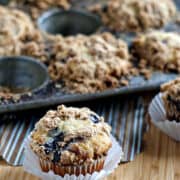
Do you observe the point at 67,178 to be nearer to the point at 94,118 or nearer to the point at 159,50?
Answer: the point at 94,118

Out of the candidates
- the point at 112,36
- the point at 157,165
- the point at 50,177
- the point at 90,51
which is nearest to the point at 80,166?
the point at 50,177

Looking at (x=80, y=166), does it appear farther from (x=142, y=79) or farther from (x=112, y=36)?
(x=112, y=36)

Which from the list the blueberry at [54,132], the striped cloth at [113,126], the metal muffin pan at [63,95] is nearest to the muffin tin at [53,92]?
the metal muffin pan at [63,95]

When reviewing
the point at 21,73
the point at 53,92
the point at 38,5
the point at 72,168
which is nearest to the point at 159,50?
the point at 53,92

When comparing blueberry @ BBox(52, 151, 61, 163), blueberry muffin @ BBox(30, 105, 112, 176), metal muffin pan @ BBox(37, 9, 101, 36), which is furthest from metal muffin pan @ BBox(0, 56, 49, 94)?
blueberry @ BBox(52, 151, 61, 163)

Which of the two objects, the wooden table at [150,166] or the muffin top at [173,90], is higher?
the muffin top at [173,90]

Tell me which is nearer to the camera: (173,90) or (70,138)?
(70,138)

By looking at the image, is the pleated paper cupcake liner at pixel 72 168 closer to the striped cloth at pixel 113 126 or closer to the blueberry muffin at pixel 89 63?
the striped cloth at pixel 113 126
